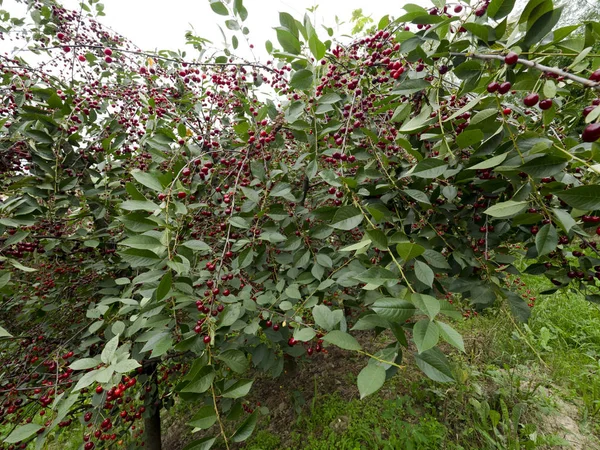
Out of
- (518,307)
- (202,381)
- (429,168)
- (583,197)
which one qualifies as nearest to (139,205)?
(202,381)

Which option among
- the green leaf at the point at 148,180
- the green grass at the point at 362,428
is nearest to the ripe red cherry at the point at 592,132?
the green leaf at the point at 148,180

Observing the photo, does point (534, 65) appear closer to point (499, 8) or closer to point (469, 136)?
point (469, 136)

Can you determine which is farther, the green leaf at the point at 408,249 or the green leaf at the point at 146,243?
the green leaf at the point at 146,243

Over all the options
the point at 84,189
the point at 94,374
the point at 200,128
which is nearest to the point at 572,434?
the point at 94,374

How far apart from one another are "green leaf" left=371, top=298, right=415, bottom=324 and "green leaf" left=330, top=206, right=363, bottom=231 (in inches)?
10.7

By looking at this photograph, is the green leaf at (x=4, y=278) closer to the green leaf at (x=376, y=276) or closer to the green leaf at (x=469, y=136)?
the green leaf at (x=376, y=276)

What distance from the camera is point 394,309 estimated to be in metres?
0.63

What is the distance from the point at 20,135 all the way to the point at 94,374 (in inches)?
50.6

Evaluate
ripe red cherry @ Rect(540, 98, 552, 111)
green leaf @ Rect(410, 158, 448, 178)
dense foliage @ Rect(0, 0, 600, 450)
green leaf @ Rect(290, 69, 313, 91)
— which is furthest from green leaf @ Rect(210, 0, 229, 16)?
ripe red cherry @ Rect(540, 98, 552, 111)

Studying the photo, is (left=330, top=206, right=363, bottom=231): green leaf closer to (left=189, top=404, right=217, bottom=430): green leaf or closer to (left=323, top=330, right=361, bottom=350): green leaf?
(left=323, top=330, right=361, bottom=350): green leaf

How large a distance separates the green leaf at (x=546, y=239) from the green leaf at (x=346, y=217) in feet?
1.48

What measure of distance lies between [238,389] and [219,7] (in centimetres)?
148

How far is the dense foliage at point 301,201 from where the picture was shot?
0.72m

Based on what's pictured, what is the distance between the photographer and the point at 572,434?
207cm
